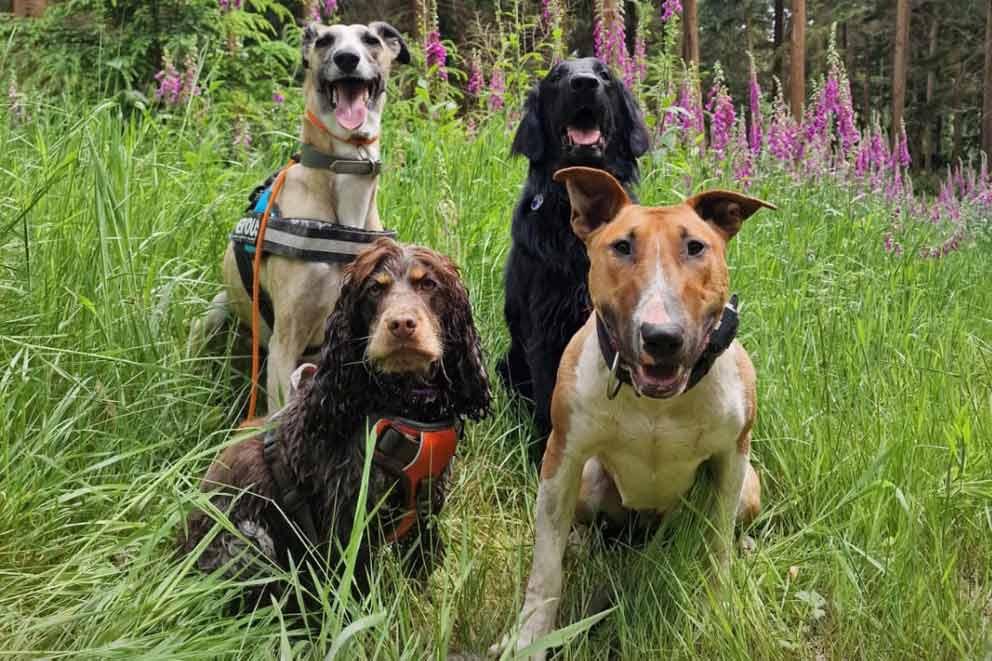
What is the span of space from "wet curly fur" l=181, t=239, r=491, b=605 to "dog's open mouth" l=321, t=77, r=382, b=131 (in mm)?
789

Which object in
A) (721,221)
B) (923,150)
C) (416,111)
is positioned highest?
(416,111)

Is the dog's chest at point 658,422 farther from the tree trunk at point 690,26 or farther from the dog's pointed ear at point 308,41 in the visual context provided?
→ the tree trunk at point 690,26

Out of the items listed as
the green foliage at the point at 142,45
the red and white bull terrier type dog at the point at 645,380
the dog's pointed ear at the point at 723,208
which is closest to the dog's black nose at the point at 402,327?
the red and white bull terrier type dog at the point at 645,380

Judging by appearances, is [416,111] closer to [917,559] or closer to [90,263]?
[90,263]

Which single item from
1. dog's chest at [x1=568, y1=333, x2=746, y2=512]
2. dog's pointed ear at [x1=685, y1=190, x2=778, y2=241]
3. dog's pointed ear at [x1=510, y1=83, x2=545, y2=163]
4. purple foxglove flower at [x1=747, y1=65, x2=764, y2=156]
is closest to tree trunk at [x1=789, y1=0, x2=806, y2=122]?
purple foxglove flower at [x1=747, y1=65, x2=764, y2=156]

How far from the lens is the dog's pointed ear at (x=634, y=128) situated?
3.78 metres

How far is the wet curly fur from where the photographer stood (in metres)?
2.69

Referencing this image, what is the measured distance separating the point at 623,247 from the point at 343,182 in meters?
1.48

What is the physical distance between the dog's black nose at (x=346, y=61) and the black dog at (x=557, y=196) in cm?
80

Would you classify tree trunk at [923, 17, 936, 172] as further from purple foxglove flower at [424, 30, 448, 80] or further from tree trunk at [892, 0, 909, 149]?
purple foxglove flower at [424, 30, 448, 80]

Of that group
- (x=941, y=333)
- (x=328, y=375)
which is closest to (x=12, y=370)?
(x=328, y=375)

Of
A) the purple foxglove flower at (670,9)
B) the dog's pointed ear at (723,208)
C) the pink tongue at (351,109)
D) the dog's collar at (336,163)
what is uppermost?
the purple foxglove flower at (670,9)

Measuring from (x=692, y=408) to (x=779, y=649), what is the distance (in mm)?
683

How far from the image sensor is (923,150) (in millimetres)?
27906
